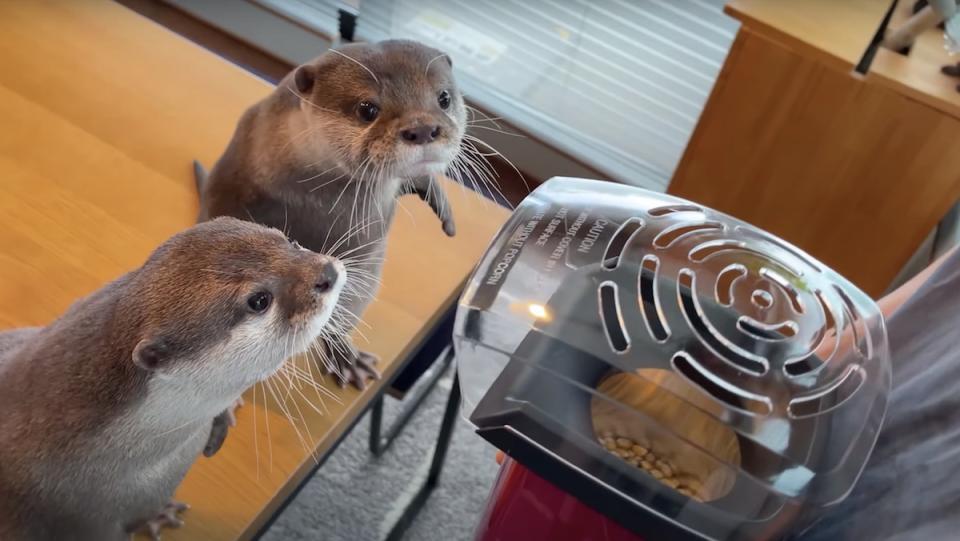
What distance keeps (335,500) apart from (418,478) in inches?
6.6

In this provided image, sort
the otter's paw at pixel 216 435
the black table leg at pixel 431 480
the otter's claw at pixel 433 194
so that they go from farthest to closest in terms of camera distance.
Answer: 1. the black table leg at pixel 431 480
2. the otter's claw at pixel 433 194
3. the otter's paw at pixel 216 435

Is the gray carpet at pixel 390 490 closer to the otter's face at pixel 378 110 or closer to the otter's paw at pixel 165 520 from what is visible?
the otter's paw at pixel 165 520

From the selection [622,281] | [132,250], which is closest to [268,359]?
[622,281]

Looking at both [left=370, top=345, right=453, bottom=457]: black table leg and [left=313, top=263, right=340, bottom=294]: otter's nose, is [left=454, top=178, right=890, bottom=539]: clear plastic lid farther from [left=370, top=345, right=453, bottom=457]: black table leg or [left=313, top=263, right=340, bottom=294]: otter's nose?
[left=370, top=345, right=453, bottom=457]: black table leg

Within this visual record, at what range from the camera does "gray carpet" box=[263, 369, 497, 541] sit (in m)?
1.42

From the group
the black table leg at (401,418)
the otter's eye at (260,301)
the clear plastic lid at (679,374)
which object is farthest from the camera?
the black table leg at (401,418)

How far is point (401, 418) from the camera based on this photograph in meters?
1.55

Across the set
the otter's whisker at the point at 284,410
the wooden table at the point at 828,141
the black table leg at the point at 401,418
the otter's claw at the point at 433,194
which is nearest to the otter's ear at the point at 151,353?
the otter's whisker at the point at 284,410

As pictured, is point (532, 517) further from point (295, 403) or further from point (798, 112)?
point (798, 112)

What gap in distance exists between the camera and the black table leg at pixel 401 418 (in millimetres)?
1444

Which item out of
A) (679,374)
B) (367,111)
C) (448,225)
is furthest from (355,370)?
(679,374)

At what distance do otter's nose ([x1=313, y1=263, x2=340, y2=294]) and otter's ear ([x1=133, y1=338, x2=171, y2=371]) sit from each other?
0.14 metres

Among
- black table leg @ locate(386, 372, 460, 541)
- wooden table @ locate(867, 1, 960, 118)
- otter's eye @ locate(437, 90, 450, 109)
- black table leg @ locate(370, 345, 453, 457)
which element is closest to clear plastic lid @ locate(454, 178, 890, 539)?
otter's eye @ locate(437, 90, 450, 109)

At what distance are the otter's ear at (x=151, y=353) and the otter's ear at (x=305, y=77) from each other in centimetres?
33
